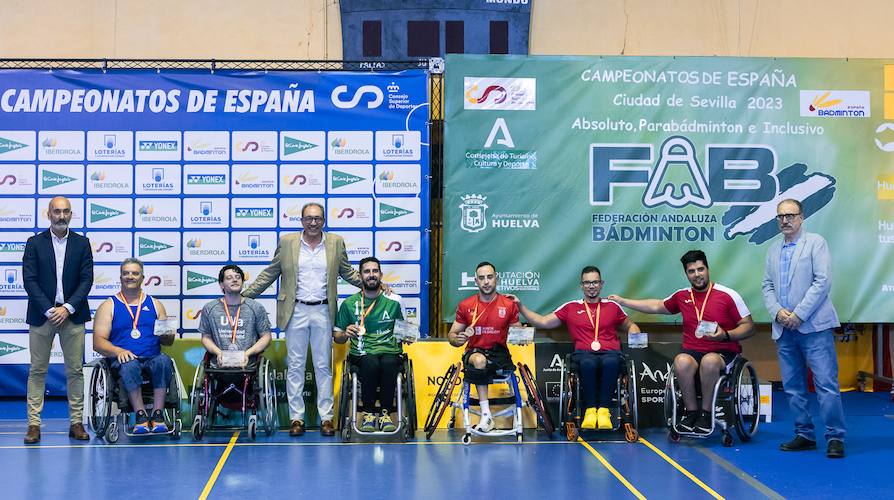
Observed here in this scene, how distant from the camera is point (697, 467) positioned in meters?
5.34

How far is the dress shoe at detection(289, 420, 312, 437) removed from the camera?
20.5ft

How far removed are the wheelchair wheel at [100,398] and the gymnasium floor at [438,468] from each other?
0.44 ft

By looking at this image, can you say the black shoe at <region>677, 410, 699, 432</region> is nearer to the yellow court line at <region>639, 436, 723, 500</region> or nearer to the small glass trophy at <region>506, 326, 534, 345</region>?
the yellow court line at <region>639, 436, 723, 500</region>

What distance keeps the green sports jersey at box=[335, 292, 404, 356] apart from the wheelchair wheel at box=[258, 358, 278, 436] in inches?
21.4

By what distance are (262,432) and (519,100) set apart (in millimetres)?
3299

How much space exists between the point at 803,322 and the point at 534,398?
1.75m

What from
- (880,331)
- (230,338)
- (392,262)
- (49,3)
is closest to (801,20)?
(880,331)

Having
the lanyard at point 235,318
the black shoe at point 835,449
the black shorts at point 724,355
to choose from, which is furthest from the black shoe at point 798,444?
the lanyard at point 235,318

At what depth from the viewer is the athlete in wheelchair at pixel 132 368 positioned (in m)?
5.97

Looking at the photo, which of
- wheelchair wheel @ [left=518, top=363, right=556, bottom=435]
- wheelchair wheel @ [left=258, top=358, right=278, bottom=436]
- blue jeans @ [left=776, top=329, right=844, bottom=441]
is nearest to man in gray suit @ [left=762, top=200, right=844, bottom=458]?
blue jeans @ [left=776, top=329, right=844, bottom=441]

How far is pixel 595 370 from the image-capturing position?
6051 mm

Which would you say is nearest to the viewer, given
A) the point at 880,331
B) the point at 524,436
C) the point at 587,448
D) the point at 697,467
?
the point at 697,467

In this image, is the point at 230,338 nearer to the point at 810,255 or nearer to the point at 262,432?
the point at 262,432

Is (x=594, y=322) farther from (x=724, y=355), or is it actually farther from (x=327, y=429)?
(x=327, y=429)
